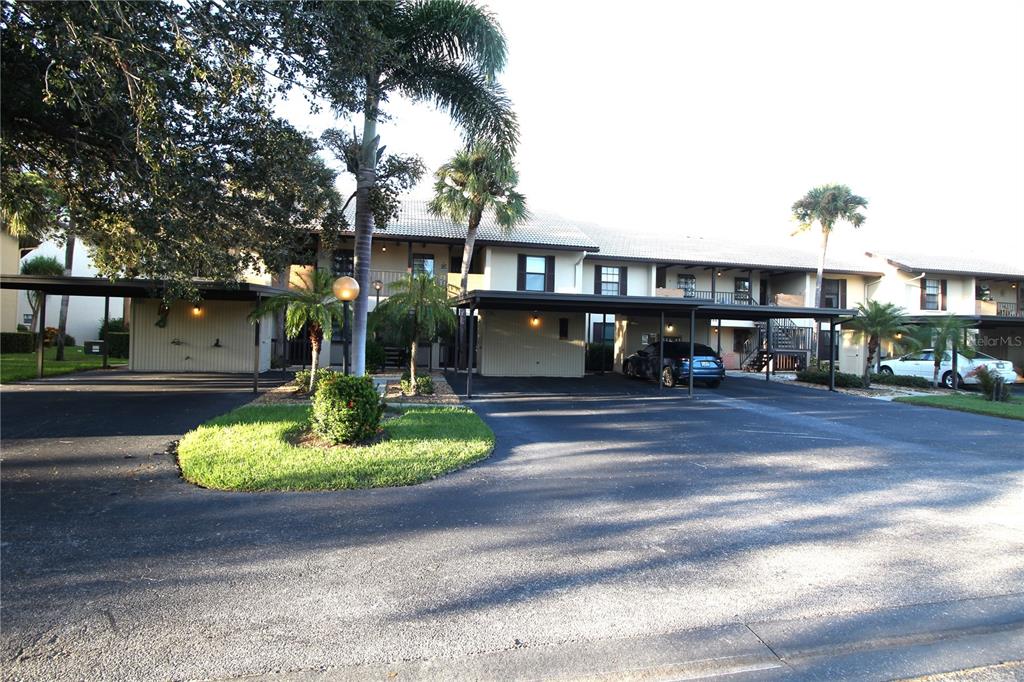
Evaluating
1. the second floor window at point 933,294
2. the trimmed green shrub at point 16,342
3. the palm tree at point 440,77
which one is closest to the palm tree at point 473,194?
the palm tree at point 440,77

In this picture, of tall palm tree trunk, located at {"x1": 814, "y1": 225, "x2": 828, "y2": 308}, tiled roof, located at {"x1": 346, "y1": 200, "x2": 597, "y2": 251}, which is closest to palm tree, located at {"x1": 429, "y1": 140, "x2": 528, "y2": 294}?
tiled roof, located at {"x1": 346, "y1": 200, "x2": 597, "y2": 251}

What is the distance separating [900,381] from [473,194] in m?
17.5

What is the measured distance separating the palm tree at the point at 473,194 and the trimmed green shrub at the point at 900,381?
15.2 m

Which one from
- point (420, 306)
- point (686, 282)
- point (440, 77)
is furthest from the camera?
point (686, 282)

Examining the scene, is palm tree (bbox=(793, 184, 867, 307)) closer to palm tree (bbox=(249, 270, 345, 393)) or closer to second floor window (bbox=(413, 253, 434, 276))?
second floor window (bbox=(413, 253, 434, 276))

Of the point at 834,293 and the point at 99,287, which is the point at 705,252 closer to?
the point at 834,293

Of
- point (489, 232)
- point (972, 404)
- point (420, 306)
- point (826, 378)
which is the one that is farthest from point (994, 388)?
point (489, 232)

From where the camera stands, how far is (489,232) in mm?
24578

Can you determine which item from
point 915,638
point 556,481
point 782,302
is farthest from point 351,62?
point 782,302

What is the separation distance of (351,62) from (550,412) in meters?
8.48

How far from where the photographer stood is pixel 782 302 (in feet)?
95.0

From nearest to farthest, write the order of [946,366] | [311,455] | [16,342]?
[311,455]
[946,366]
[16,342]

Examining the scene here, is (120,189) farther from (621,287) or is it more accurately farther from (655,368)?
(621,287)

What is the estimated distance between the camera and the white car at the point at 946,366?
73.3 feet
